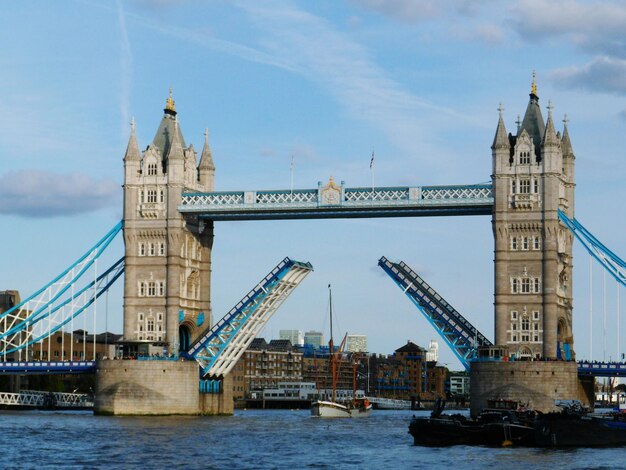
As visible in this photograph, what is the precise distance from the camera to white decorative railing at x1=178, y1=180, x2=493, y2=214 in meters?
109

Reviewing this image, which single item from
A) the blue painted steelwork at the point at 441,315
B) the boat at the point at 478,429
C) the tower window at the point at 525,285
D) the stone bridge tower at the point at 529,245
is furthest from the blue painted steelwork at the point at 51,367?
the boat at the point at 478,429

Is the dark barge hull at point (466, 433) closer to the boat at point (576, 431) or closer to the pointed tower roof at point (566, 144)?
the boat at point (576, 431)

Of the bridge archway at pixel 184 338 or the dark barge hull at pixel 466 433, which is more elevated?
the bridge archway at pixel 184 338

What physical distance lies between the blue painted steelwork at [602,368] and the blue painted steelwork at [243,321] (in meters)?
22.8

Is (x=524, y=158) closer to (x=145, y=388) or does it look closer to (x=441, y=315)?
(x=441, y=315)

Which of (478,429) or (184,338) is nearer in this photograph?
(478,429)

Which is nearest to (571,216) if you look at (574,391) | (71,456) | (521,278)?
(521,278)

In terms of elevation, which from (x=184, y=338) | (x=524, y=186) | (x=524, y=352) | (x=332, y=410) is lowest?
(x=332, y=410)

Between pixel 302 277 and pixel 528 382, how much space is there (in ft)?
68.5

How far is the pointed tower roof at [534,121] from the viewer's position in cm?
11050

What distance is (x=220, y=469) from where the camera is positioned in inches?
2517

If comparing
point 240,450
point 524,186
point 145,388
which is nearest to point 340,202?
point 524,186

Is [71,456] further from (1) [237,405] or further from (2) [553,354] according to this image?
(1) [237,405]

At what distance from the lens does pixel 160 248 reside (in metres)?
116
